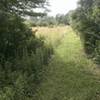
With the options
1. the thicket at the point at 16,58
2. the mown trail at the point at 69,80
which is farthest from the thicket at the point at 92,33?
the thicket at the point at 16,58

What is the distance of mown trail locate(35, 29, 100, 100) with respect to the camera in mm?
7377

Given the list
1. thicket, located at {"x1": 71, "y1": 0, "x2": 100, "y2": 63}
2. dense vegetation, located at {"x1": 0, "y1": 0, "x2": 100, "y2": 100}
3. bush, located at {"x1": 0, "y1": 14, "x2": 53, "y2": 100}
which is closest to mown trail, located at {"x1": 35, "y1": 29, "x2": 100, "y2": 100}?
dense vegetation, located at {"x1": 0, "y1": 0, "x2": 100, "y2": 100}

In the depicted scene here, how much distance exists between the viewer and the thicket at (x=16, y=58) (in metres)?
7.04

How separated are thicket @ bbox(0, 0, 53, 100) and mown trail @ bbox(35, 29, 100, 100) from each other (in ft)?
1.22

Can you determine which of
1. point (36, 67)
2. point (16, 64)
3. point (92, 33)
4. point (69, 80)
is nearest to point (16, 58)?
point (16, 64)

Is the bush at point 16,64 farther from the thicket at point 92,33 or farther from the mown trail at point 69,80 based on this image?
the thicket at point 92,33

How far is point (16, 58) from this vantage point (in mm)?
9086

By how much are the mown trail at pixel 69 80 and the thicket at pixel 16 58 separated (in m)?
0.37

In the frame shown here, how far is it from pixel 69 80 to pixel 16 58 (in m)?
2.15

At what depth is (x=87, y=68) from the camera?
10867mm

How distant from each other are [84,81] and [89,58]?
379cm

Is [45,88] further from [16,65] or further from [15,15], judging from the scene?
[15,15]

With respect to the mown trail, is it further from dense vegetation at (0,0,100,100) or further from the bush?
the bush

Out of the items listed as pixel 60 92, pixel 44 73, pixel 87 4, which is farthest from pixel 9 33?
pixel 87 4
